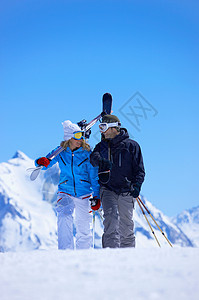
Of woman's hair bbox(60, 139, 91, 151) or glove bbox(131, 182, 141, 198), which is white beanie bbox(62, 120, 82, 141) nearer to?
woman's hair bbox(60, 139, 91, 151)

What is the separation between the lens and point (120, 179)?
20.9ft

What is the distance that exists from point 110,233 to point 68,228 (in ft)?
2.79

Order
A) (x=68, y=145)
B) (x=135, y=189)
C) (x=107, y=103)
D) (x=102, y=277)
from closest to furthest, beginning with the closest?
(x=102, y=277) → (x=135, y=189) → (x=68, y=145) → (x=107, y=103)

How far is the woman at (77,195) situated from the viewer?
6.54 metres

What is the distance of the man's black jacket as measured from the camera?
6359 mm

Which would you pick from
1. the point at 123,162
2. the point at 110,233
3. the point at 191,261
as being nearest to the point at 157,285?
the point at 191,261

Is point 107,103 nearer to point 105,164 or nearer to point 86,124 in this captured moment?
point 86,124

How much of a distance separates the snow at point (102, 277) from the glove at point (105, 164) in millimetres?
2671

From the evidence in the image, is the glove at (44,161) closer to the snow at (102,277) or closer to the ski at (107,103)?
the ski at (107,103)

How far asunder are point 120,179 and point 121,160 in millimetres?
319

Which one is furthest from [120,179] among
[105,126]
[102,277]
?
[102,277]

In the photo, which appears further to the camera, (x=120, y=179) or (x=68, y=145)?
(x=68, y=145)

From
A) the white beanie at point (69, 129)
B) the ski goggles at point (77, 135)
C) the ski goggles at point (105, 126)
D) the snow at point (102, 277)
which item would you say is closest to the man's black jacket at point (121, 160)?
the ski goggles at point (105, 126)

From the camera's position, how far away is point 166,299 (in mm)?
2486
